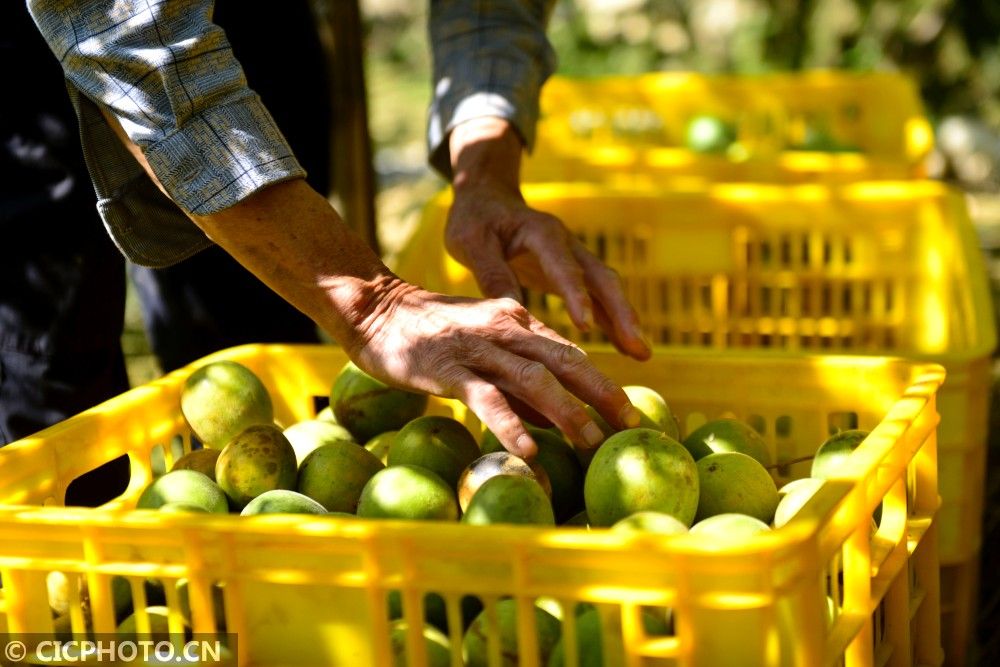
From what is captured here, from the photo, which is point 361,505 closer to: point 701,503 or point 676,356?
point 701,503

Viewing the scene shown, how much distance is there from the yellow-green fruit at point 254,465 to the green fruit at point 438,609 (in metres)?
0.32

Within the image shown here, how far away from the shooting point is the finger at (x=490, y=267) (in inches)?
77.5

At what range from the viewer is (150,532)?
1245 mm

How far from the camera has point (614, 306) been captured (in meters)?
1.87

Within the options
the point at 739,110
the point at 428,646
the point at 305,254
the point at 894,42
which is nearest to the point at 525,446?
the point at 428,646

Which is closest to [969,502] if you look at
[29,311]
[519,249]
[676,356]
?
[676,356]

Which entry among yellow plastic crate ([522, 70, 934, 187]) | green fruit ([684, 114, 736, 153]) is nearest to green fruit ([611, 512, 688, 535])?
yellow plastic crate ([522, 70, 934, 187])

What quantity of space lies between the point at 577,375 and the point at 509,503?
206mm

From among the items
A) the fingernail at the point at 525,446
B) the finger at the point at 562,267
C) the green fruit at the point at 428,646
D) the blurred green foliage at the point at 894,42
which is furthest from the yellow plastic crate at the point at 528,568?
the blurred green foliage at the point at 894,42

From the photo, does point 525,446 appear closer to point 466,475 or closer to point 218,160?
point 466,475

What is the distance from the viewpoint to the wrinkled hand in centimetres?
144

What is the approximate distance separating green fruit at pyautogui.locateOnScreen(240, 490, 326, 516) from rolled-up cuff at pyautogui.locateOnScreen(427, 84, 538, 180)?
96 centimetres

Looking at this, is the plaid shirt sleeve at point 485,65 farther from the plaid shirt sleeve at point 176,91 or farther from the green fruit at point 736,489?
the green fruit at point 736,489

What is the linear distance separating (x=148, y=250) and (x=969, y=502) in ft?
4.28
